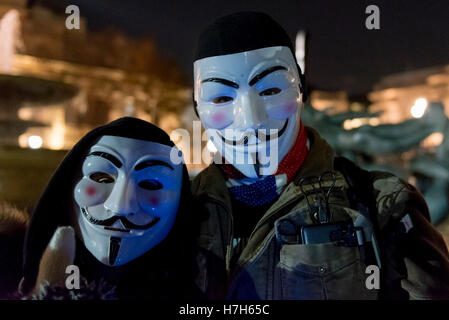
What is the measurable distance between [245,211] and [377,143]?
3453mm

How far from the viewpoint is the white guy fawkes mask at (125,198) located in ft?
5.65

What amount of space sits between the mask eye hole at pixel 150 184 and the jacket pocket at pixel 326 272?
673 millimetres

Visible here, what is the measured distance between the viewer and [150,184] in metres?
1.83

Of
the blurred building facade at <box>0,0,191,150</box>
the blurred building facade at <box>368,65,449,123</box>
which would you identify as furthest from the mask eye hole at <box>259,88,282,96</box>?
the blurred building facade at <box>368,65,449,123</box>

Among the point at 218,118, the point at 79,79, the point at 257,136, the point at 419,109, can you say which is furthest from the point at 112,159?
the point at 79,79

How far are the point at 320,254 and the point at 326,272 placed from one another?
0.07 meters

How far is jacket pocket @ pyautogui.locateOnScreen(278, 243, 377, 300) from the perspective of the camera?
5.06ft

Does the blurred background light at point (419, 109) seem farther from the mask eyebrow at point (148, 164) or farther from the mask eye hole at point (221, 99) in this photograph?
the mask eyebrow at point (148, 164)

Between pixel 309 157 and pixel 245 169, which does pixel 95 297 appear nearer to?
pixel 245 169

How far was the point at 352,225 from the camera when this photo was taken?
156 centimetres

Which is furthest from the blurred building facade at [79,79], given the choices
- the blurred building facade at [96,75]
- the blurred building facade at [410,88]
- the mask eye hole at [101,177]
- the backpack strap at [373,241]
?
the blurred building facade at [410,88]

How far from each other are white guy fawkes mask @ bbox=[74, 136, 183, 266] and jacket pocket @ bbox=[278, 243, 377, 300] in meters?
0.62
